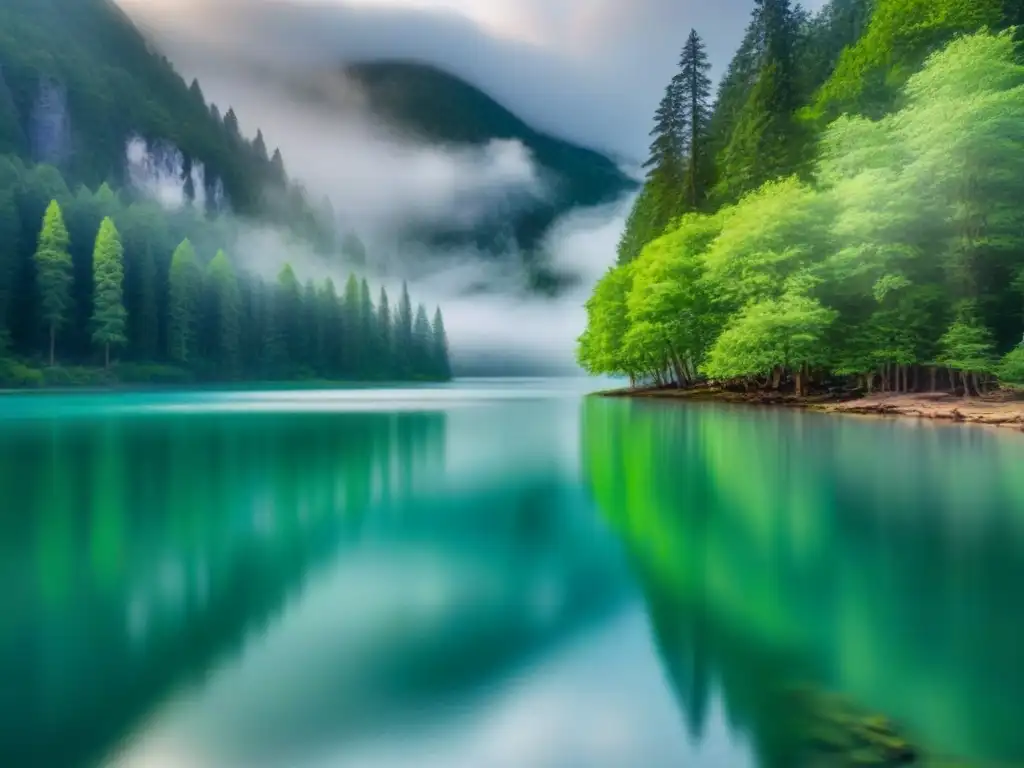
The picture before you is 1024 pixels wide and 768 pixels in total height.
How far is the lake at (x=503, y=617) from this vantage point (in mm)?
3799

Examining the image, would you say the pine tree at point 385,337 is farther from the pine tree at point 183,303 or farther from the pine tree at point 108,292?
the pine tree at point 108,292

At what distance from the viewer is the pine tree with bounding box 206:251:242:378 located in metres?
77.2

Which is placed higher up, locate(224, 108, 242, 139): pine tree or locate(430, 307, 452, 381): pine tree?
locate(224, 108, 242, 139): pine tree

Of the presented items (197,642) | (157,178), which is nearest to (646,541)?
(197,642)

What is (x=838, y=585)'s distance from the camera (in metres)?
6.43

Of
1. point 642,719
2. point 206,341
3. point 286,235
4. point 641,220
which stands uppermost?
point 286,235

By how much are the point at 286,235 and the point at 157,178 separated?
28.9 meters

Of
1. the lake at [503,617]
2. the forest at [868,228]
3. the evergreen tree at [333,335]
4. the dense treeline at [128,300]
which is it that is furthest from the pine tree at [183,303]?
the lake at [503,617]

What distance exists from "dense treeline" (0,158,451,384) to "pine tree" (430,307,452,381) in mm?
31715

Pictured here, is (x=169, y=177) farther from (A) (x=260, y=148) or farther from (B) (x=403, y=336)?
(B) (x=403, y=336)

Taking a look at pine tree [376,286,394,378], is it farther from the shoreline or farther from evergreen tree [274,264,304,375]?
the shoreline

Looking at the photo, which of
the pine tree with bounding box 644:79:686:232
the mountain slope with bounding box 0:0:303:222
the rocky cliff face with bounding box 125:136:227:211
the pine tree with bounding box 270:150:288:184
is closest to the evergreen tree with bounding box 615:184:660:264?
the pine tree with bounding box 644:79:686:232

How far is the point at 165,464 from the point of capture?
14.9 m

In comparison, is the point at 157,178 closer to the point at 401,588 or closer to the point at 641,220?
the point at 641,220
